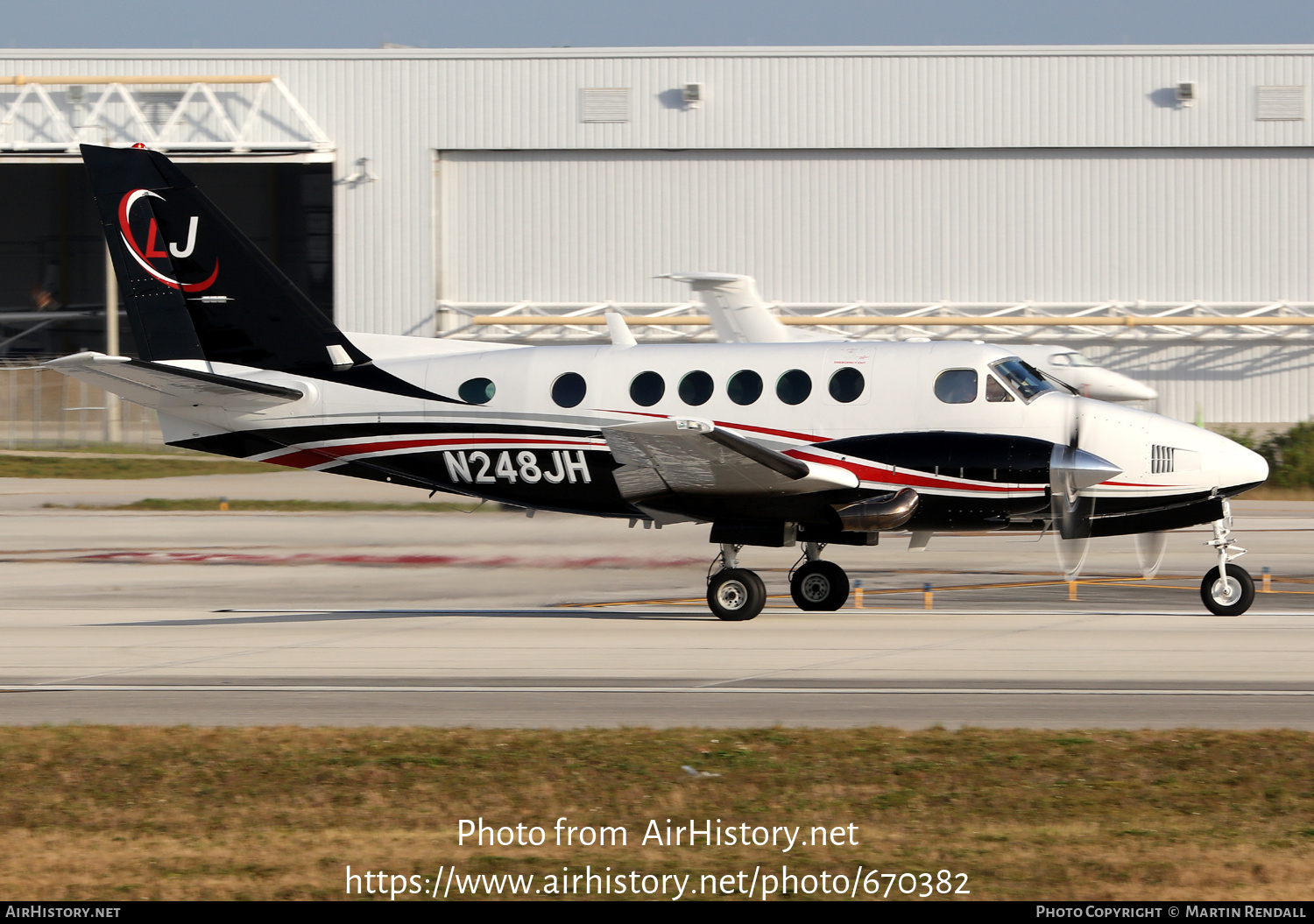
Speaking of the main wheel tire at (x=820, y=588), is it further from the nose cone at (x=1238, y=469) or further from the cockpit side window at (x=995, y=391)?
the nose cone at (x=1238, y=469)

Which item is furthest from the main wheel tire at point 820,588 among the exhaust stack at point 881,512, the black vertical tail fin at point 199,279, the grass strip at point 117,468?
the grass strip at point 117,468

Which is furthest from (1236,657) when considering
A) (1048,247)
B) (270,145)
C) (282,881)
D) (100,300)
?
(100,300)

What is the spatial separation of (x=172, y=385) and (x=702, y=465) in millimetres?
6488

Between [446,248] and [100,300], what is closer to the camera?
[446,248]

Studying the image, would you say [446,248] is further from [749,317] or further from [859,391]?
[859,391]

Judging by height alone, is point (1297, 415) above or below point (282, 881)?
above

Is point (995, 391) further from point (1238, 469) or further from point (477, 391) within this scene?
point (477, 391)

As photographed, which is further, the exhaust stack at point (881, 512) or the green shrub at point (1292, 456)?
the green shrub at point (1292, 456)

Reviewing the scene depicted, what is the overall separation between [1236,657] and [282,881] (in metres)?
9.82

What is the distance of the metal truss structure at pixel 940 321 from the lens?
146 ft

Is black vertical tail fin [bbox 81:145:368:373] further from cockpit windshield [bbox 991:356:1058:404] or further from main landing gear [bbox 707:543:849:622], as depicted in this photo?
cockpit windshield [bbox 991:356:1058:404]

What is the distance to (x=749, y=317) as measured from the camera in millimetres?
29703

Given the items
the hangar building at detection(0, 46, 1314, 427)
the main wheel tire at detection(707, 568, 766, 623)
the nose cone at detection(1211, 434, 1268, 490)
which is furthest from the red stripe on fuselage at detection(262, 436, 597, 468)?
the hangar building at detection(0, 46, 1314, 427)

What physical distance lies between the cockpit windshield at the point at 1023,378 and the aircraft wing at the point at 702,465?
83.0 inches
